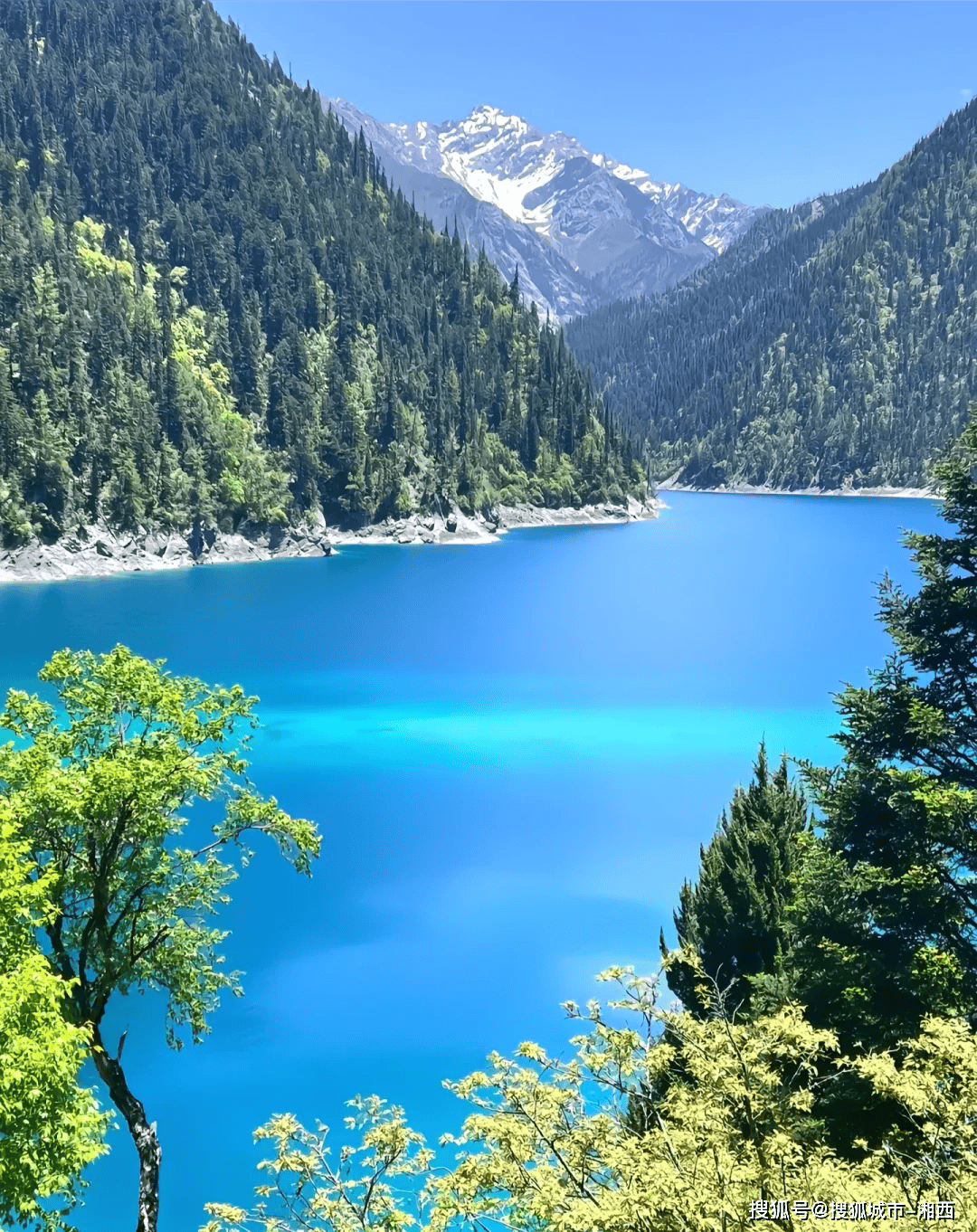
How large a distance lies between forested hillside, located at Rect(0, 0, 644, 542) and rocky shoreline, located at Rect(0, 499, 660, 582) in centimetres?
241

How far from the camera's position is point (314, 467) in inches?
6235

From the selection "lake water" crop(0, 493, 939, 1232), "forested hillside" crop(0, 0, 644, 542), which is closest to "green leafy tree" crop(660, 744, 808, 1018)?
"lake water" crop(0, 493, 939, 1232)

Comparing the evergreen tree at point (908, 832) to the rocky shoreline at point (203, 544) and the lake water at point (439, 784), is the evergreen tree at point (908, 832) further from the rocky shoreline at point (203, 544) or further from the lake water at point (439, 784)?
the rocky shoreline at point (203, 544)

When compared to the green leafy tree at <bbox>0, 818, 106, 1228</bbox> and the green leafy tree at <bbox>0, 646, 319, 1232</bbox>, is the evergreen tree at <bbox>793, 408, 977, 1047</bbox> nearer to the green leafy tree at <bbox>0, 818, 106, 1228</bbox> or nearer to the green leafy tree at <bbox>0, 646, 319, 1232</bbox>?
the green leafy tree at <bbox>0, 646, 319, 1232</bbox>

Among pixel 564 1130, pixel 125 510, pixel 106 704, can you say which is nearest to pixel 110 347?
pixel 125 510

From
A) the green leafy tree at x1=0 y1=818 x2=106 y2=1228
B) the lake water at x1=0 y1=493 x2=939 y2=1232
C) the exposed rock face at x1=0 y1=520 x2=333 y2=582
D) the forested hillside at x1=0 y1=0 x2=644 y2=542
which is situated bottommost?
the lake water at x1=0 y1=493 x2=939 y2=1232

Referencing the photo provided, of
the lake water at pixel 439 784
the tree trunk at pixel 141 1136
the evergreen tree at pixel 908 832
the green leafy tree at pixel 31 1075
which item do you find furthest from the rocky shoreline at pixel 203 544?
the evergreen tree at pixel 908 832

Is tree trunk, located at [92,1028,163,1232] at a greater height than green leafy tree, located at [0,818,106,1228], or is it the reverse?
green leafy tree, located at [0,818,106,1228]

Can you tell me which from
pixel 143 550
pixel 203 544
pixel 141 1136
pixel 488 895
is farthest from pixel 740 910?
pixel 203 544

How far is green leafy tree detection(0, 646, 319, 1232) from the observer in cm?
1491

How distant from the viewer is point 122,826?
49.8 feet

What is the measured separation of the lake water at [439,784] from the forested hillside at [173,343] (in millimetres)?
22220

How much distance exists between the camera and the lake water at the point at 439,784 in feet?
80.8

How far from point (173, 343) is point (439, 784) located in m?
135
